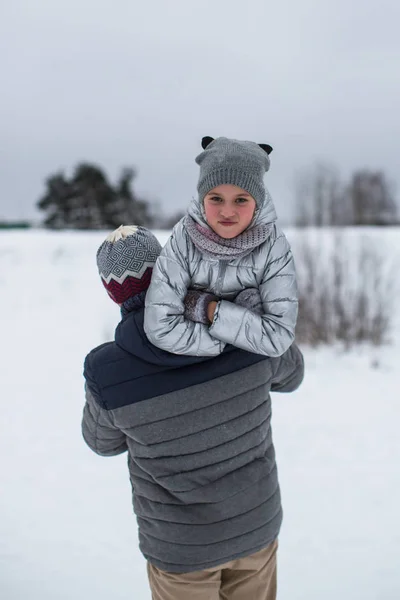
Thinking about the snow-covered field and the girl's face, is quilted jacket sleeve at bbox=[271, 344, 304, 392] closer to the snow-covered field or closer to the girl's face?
the girl's face

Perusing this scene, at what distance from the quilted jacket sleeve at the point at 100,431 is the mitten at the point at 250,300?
0.41 m

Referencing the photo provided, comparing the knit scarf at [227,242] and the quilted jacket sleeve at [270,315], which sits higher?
the knit scarf at [227,242]

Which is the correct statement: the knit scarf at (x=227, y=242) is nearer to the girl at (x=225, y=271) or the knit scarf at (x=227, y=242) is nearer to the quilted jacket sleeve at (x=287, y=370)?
the girl at (x=225, y=271)

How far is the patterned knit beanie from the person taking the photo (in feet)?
4.32

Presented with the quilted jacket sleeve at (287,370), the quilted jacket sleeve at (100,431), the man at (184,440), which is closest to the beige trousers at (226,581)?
the man at (184,440)

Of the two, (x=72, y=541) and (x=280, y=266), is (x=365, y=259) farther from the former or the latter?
(x=280, y=266)

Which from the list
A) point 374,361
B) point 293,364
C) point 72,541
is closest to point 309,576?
point 72,541

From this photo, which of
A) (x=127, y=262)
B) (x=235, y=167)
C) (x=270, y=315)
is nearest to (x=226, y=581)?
(x=270, y=315)

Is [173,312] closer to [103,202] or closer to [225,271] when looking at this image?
[225,271]

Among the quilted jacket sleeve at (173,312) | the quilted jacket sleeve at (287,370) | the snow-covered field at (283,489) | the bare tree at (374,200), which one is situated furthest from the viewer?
the bare tree at (374,200)

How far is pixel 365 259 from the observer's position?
7.80 metres

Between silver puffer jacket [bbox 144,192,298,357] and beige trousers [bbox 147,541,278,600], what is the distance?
1.88 feet

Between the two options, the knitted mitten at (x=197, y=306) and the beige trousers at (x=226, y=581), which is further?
the beige trousers at (x=226, y=581)

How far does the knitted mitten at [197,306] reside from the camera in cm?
125
